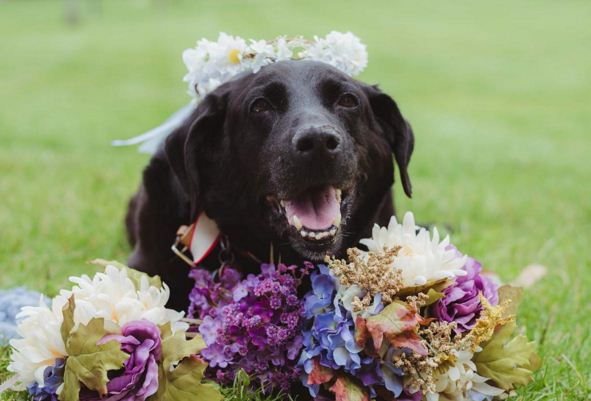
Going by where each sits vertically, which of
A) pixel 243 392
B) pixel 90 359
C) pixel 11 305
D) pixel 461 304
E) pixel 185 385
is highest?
pixel 461 304

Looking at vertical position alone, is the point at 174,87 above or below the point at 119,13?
above

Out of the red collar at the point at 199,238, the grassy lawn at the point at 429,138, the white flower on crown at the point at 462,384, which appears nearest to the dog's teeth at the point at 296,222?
the red collar at the point at 199,238

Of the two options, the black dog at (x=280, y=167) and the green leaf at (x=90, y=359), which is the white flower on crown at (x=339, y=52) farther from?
the green leaf at (x=90, y=359)

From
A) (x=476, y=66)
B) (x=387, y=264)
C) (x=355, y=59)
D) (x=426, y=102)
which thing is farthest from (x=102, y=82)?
(x=387, y=264)

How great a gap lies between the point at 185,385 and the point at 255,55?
1430 mm

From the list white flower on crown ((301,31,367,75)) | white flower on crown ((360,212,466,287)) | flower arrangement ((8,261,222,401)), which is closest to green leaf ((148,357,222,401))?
flower arrangement ((8,261,222,401))

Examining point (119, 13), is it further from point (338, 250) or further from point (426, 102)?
point (338, 250)

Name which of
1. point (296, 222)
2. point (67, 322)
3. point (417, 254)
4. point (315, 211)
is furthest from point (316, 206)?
point (67, 322)

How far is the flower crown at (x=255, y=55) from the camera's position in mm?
3152

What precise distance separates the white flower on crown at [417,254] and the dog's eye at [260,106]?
647 mm

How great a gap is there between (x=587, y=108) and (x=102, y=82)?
8.45m

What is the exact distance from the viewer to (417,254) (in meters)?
2.46

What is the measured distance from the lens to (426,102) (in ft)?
42.7

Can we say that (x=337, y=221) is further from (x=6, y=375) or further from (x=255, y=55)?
(x=6, y=375)
